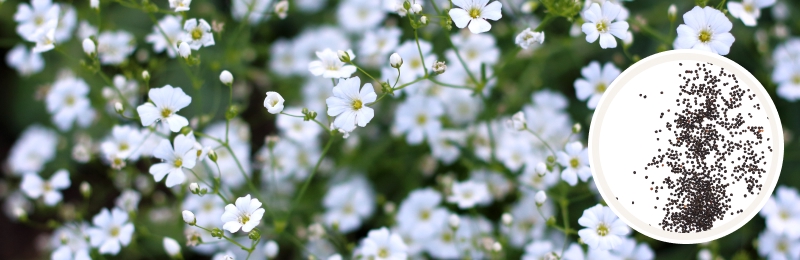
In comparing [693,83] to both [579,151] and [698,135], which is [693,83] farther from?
[579,151]

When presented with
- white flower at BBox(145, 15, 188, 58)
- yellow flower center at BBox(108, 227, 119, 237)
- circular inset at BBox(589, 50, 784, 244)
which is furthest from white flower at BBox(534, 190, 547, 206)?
yellow flower center at BBox(108, 227, 119, 237)

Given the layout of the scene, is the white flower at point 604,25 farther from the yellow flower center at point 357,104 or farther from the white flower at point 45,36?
the white flower at point 45,36

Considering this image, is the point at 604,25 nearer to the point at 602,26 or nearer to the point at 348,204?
the point at 602,26

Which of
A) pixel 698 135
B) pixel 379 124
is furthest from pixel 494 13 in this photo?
pixel 379 124

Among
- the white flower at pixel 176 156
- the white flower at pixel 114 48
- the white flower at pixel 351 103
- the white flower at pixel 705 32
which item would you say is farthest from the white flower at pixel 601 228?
the white flower at pixel 114 48

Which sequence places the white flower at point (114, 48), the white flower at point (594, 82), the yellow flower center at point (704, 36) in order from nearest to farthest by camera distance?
the yellow flower center at point (704, 36) < the white flower at point (594, 82) < the white flower at point (114, 48)

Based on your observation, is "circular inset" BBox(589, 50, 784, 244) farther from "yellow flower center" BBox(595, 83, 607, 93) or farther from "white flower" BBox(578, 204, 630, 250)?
"yellow flower center" BBox(595, 83, 607, 93)
